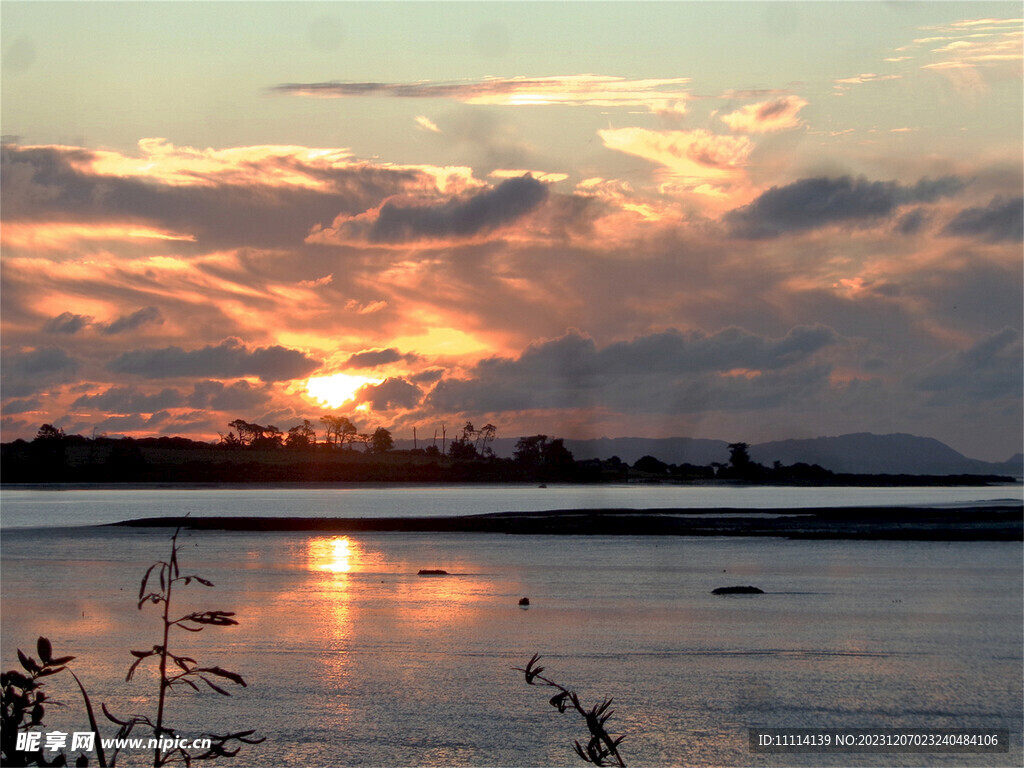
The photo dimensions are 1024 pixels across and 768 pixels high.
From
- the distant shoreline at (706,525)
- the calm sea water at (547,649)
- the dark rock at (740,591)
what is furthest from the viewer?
the distant shoreline at (706,525)

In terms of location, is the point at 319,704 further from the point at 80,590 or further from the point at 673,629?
the point at 80,590

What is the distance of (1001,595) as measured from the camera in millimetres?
35500

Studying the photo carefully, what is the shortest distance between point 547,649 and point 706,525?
51914 mm

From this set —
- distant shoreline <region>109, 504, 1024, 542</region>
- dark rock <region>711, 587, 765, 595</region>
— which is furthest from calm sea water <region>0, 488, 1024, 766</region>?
distant shoreline <region>109, 504, 1024, 542</region>

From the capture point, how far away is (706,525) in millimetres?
74688

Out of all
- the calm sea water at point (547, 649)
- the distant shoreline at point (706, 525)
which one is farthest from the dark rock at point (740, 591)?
the distant shoreline at point (706, 525)

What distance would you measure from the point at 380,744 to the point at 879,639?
15.5 metres

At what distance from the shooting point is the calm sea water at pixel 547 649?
17531 millimetres

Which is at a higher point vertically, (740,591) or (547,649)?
(740,591)

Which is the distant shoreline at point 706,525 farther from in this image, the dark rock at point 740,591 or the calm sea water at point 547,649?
the dark rock at point 740,591

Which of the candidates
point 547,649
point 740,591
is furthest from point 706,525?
point 547,649

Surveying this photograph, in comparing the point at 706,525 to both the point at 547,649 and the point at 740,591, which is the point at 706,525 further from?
the point at 547,649

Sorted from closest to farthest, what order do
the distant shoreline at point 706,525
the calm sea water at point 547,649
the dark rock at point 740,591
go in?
the calm sea water at point 547,649 < the dark rock at point 740,591 < the distant shoreline at point 706,525

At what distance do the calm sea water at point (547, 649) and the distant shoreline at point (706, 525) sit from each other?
61.5 ft
